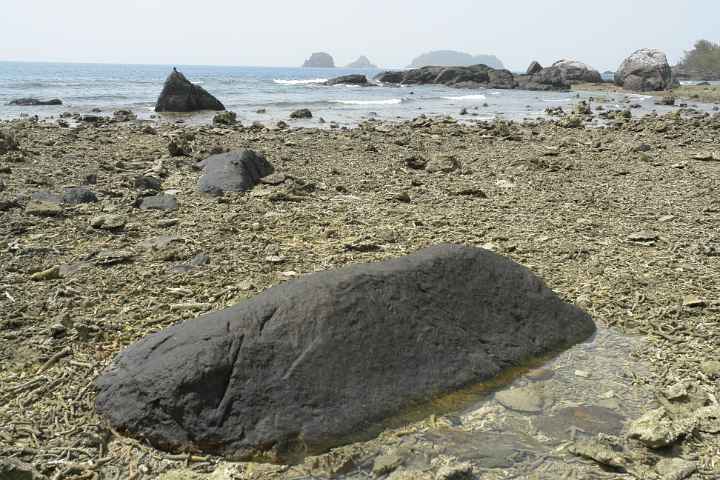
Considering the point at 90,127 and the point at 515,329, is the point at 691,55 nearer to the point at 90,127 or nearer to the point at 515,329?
the point at 90,127

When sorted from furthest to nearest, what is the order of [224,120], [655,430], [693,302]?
1. [224,120]
2. [693,302]
3. [655,430]

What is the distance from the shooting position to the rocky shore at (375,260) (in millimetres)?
2598

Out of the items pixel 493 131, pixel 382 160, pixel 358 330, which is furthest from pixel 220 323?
pixel 493 131

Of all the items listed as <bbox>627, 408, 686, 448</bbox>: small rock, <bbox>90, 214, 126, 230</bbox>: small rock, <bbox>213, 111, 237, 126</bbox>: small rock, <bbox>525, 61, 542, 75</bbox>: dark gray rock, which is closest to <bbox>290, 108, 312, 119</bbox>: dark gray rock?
<bbox>213, 111, 237, 126</bbox>: small rock

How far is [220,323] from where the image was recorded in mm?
3000

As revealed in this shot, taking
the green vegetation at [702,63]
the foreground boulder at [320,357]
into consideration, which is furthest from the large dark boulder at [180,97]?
the green vegetation at [702,63]

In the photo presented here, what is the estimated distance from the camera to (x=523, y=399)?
9.98 feet

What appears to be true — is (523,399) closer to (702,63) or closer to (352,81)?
(352,81)

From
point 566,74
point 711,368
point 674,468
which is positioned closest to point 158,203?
point 711,368

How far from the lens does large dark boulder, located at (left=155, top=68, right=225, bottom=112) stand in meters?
22.2

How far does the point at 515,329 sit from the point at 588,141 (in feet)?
34.7

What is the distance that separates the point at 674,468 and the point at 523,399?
29.7 inches

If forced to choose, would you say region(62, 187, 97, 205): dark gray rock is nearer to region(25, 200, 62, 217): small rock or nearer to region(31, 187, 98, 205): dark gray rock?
region(31, 187, 98, 205): dark gray rock

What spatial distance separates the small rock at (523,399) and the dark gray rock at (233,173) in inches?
205
